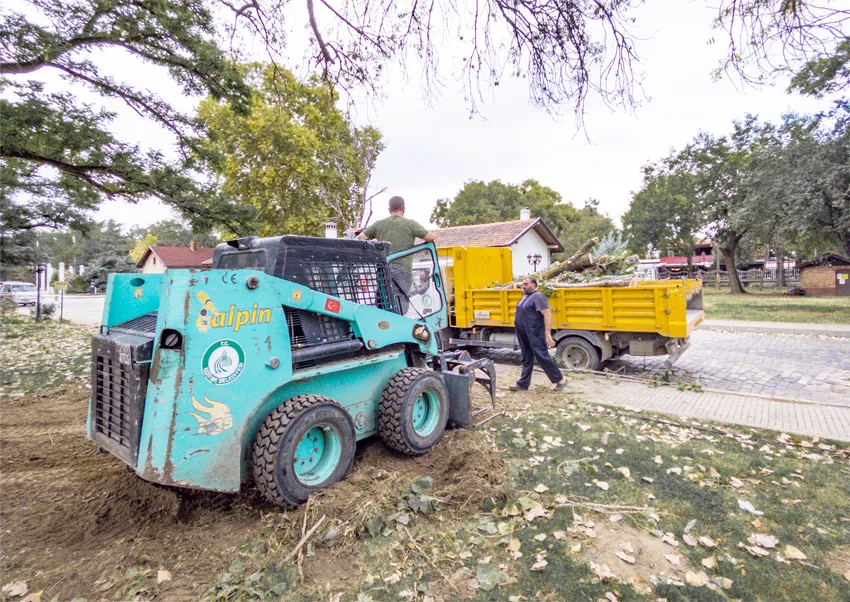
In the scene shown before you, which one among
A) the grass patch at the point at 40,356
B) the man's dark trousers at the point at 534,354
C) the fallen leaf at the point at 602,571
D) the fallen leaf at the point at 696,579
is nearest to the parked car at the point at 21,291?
the grass patch at the point at 40,356

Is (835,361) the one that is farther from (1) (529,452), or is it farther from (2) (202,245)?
(2) (202,245)

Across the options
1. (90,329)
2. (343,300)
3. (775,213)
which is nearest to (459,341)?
(343,300)

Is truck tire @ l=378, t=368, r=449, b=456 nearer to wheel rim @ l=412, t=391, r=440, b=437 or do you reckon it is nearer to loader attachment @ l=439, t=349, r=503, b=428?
wheel rim @ l=412, t=391, r=440, b=437

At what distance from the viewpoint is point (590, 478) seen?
3.89 m

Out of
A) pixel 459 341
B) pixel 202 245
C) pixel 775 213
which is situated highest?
pixel 202 245

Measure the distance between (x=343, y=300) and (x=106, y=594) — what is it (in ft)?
7.46

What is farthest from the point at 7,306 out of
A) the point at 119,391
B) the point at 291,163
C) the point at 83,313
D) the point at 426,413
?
the point at 426,413

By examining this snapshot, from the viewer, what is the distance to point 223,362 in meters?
2.99

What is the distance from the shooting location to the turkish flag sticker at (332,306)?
12.0ft

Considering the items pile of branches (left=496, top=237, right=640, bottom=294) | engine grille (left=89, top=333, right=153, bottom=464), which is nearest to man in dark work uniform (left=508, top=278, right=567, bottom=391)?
pile of branches (left=496, top=237, right=640, bottom=294)

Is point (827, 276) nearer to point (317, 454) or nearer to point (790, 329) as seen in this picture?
point (790, 329)

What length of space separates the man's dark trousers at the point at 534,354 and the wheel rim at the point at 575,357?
1.70 metres

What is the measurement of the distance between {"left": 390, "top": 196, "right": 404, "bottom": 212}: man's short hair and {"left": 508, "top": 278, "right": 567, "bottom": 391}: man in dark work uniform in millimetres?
2552

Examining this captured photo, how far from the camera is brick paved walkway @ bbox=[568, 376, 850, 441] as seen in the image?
17.3 ft
